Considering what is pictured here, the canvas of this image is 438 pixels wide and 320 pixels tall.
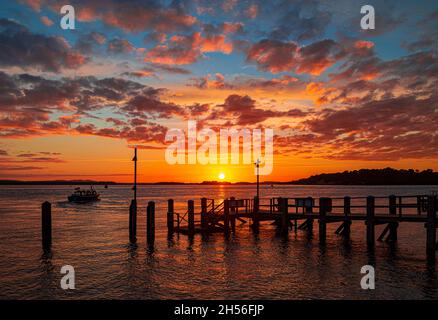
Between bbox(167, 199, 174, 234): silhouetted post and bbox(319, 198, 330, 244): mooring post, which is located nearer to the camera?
bbox(319, 198, 330, 244): mooring post

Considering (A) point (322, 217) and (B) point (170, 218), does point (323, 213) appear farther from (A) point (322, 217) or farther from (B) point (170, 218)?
(B) point (170, 218)

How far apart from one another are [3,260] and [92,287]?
1010 centimetres

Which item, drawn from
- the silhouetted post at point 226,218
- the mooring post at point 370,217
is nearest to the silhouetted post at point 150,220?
the silhouetted post at point 226,218

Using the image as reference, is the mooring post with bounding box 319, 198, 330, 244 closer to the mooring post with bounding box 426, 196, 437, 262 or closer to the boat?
the mooring post with bounding box 426, 196, 437, 262

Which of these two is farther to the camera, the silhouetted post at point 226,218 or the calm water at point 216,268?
the silhouetted post at point 226,218

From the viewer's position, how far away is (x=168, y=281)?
18.7 metres

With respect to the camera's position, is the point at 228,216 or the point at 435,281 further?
the point at 228,216

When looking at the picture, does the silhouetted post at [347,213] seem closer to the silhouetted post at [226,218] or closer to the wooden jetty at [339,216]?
the wooden jetty at [339,216]

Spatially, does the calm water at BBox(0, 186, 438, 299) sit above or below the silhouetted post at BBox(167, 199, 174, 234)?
below

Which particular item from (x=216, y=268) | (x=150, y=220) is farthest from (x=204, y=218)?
(x=216, y=268)

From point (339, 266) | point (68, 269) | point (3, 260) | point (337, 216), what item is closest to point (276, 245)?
point (337, 216)

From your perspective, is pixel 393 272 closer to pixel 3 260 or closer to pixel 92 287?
pixel 92 287

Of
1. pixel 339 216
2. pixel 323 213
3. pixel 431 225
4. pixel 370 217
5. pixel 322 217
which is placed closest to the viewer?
pixel 431 225

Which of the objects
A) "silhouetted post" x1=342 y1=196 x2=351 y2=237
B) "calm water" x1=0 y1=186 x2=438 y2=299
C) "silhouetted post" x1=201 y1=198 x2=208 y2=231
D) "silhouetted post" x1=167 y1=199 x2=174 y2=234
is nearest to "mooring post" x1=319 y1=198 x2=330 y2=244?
"calm water" x1=0 y1=186 x2=438 y2=299
